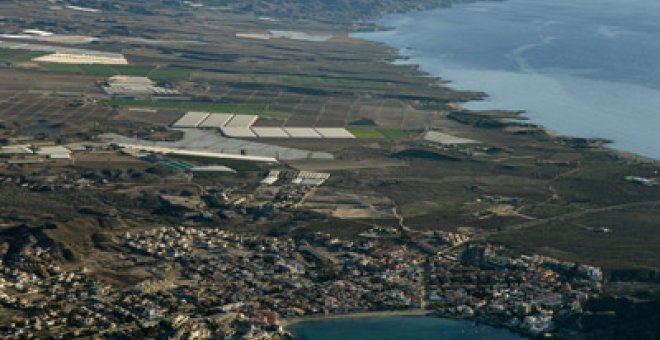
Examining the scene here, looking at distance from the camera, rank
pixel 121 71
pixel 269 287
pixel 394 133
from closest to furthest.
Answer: pixel 269 287 < pixel 394 133 < pixel 121 71

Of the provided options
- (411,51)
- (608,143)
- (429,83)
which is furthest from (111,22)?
(608,143)

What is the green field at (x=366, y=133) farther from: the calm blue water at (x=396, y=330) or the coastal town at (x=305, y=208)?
the calm blue water at (x=396, y=330)

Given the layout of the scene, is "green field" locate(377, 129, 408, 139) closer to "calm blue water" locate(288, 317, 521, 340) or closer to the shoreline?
the shoreline

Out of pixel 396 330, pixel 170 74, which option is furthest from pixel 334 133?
pixel 396 330

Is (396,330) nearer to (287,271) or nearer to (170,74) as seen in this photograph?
(287,271)

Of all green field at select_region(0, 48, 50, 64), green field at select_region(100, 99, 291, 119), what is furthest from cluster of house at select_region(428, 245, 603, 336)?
green field at select_region(0, 48, 50, 64)
